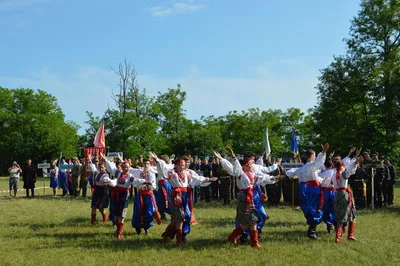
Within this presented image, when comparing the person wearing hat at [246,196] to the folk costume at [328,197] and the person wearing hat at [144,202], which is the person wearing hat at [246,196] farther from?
the person wearing hat at [144,202]

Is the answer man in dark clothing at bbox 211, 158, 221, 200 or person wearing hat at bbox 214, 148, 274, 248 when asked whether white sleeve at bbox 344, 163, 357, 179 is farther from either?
man in dark clothing at bbox 211, 158, 221, 200

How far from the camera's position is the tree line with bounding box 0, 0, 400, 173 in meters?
37.4

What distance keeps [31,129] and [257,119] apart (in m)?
32.3

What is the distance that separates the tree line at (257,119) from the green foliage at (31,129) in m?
0.12

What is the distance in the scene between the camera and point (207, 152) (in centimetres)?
4744

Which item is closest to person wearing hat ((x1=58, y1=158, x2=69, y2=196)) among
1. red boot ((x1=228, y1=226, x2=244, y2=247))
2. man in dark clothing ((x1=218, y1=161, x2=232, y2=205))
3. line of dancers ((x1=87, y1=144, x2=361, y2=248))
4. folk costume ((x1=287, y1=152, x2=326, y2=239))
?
man in dark clothing ((x1=218, y1=161, x2=232, y2=205))

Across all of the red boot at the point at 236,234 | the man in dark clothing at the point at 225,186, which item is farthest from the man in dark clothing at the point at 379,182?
the red boot at the point at 236,234

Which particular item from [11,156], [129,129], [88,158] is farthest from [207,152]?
[88,158]

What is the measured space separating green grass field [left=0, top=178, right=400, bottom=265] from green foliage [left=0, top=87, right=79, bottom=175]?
4759 centimetres

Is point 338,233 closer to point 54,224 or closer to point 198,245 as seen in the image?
point 198,245

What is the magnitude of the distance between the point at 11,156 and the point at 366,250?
192ft

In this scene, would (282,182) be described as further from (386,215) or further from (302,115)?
(302,115)

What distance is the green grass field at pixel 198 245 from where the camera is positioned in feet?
27.7

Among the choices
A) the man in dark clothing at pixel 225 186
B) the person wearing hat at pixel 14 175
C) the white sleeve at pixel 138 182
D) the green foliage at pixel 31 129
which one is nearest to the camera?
the white sleeve at pixel 138 182
